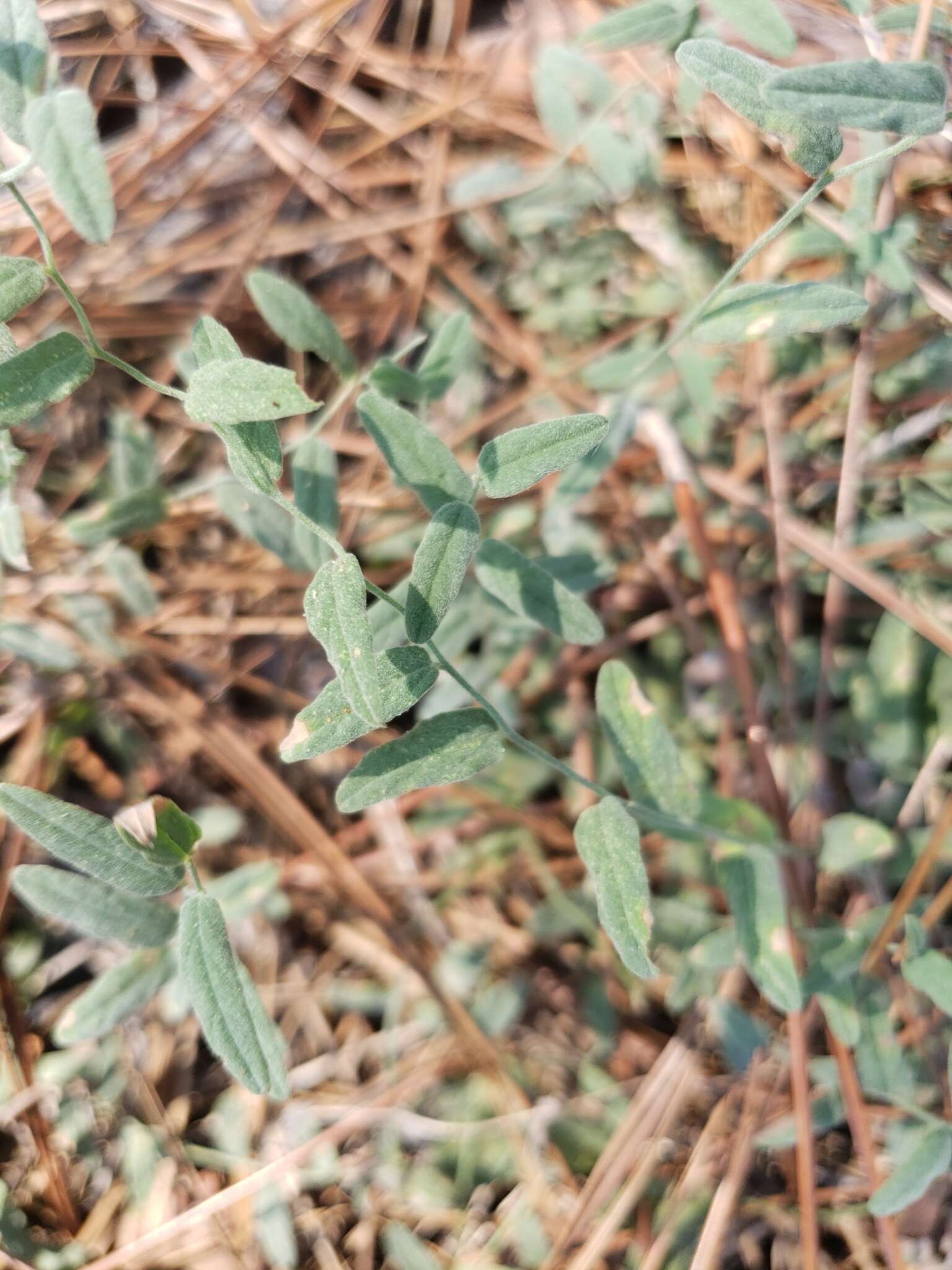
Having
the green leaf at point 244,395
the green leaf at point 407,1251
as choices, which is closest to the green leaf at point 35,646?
the green leaf at point 244,395

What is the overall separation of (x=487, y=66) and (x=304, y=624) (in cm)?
120

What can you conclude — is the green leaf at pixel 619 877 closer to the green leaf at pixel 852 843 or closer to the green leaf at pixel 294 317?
the green leaf at pixel 852 843

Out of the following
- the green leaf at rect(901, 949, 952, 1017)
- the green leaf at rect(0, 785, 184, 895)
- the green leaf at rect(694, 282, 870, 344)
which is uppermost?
the green leaf at rect(694, 282, 870, 344)

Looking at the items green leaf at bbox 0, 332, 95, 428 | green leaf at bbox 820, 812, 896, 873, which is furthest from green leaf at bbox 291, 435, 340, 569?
green leaf at bbox 820, 812, 896, 873

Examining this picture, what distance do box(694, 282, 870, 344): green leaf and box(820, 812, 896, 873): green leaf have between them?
0.71 m

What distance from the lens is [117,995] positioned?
135 centimetres

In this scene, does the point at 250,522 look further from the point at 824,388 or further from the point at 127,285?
the point at 824,388

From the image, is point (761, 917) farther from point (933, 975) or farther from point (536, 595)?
point (536, 595)

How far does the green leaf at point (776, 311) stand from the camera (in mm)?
1044

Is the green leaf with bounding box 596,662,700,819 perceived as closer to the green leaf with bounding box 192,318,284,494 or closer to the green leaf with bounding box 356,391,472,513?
the green leaf with bounding box 356,391,472,513

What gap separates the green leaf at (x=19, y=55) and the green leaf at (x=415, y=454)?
1.64 feet

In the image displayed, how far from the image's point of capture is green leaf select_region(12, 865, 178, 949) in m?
1.15

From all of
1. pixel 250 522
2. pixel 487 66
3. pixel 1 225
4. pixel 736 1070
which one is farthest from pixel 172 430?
pixel 736 1070

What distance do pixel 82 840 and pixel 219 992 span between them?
8.3 inches
